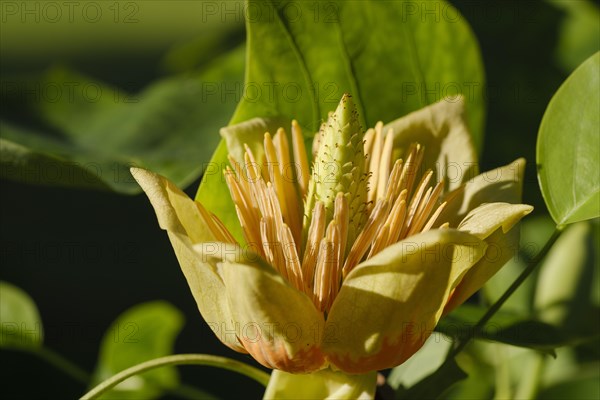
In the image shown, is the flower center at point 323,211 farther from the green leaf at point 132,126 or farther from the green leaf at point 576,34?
the green leaf at point 576,34

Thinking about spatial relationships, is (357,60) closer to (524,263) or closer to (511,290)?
(511,290)

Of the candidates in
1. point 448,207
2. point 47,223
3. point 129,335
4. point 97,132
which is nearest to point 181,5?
point 47,223

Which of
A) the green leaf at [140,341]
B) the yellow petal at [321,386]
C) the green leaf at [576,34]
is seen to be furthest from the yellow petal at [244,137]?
the green leaf at [576,34]

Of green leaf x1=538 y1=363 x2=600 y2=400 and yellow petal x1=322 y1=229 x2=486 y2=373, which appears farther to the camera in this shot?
green leaf x1=538 y1=363 x2=600 y2=400

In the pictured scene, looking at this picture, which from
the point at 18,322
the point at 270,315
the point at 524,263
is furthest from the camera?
the point at 524,263

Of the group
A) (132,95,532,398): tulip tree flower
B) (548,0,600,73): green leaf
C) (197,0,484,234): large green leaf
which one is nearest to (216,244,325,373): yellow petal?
(132,95,532,398): tulip tree flower

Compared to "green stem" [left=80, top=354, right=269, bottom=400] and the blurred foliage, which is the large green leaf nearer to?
the blurred foliage

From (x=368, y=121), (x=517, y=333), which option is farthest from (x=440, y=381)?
(x=368, y=121)

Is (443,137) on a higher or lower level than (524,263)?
higher
